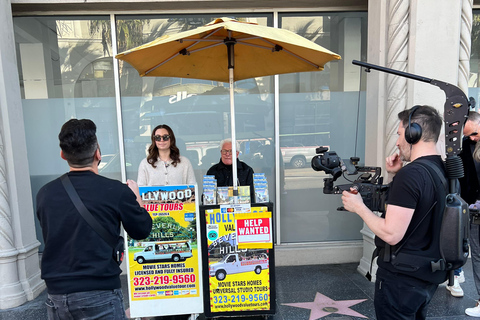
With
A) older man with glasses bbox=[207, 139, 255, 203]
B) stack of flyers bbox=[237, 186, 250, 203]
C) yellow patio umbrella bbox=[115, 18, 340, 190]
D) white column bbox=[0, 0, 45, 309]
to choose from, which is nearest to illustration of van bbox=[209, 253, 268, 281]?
stack of flyers bbox=[237, 186, 250, 203]

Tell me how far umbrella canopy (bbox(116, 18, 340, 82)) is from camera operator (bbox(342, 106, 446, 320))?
0.94 meters

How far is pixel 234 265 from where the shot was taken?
9.25ft

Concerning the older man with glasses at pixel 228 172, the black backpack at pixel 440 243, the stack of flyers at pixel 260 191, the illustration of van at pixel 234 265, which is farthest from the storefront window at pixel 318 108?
the black backpack at pixel 440 243

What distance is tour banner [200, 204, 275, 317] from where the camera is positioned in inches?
109

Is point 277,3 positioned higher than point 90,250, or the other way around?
point 277,3

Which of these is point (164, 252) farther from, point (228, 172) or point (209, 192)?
point (228, 172)

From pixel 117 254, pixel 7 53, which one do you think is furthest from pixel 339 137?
pixel 7 53

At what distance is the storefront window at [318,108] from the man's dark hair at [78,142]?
3.19 m

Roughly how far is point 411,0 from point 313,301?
3.79 m

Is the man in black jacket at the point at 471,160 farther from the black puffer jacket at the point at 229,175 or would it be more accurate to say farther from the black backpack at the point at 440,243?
the black puffer jacket at the point at 229,175

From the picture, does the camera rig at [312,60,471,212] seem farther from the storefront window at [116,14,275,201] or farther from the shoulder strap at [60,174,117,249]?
the storefront window at [116,14,275,201]

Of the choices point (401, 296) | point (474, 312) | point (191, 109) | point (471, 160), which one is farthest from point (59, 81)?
point (474, 312)

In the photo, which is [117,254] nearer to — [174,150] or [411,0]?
[174,150]

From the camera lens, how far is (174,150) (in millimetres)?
3369
